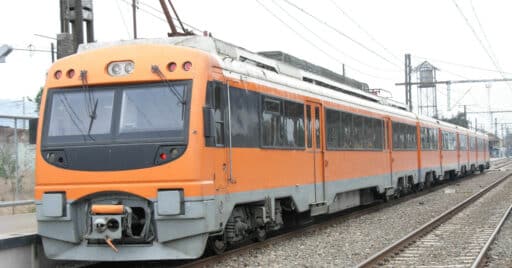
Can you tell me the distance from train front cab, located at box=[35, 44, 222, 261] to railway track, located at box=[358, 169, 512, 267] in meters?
2.57

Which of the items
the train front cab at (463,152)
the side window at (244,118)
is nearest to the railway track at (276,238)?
the side window at (244,118)

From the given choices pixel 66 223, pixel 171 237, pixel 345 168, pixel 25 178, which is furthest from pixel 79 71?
pixel 345 168

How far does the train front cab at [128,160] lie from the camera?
26.7 ft

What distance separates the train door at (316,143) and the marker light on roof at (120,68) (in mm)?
4415

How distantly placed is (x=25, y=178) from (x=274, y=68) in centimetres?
578

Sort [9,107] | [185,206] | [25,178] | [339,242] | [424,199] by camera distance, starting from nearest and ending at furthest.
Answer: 1. [185,206]
2. [339,242]
3. [25,178]
4. [9,107]
5. [424,199]

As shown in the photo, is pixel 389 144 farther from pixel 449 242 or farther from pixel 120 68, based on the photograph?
pixel 120 68

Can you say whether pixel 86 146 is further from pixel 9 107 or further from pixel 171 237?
pixel 9 107

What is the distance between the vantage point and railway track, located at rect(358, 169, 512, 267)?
9.29 metres

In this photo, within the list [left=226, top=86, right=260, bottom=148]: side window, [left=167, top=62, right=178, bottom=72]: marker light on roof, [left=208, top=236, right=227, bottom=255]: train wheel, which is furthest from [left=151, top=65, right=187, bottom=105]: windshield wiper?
[left=208, top=236, right=227, bottom=255]: train wheel

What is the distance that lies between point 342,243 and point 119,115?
473cm

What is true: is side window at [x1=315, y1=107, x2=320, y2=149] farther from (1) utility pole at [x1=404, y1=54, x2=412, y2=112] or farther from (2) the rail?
(1) utility pole at [x1=404, y1=54, x2=412, y2=112]

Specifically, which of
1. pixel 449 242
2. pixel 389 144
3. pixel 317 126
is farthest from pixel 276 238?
pixel 389 144

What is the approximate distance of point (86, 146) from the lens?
8.50m
